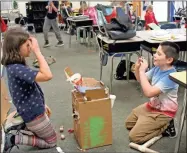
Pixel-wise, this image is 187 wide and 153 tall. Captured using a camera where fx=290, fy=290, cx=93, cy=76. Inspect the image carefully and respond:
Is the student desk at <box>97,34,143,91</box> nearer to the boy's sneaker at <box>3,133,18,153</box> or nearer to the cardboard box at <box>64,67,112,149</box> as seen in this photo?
the cardboard box at <box>64,67,112,149</box>

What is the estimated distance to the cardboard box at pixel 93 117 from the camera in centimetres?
194

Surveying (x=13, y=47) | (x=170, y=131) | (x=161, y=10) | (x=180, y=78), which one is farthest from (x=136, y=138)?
(x=161, y=10)

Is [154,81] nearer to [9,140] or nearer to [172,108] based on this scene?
[172,108]

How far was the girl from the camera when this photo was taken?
179cm

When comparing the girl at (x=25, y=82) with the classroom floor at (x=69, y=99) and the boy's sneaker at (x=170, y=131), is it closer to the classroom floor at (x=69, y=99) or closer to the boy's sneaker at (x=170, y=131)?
the classroom floor at (x=69, y=99)

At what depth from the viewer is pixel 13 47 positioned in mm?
1846

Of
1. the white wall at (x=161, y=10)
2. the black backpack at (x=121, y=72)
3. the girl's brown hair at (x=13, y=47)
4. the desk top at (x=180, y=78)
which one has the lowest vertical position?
the black backpack at (x=121, y=72)

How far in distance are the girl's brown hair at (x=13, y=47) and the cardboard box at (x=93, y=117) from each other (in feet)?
1.57

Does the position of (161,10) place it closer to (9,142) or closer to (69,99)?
→ (69,99)

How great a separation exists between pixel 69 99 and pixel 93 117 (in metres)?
1.11

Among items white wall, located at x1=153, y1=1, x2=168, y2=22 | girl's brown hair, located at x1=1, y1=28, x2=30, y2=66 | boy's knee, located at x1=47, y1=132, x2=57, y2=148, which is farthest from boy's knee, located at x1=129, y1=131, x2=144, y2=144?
white wall, located at x1=153, y1=1, x2=168, y2=22

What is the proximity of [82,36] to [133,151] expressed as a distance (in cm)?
465

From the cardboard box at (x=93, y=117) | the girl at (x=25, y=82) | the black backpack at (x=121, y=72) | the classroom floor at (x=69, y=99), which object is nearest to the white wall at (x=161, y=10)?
the classroom floor at (x=69, y=99)

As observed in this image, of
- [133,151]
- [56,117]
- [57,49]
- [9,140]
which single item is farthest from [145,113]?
[57,49]
